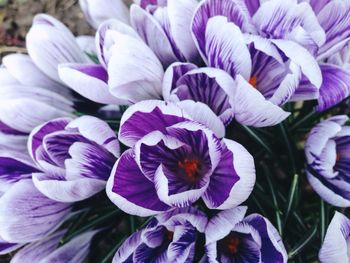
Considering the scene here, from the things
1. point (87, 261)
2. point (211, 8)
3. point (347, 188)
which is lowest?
point (87, 261)

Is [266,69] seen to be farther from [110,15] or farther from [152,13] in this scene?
[110,15]

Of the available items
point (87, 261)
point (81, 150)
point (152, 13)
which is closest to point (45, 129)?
point (81, 150)

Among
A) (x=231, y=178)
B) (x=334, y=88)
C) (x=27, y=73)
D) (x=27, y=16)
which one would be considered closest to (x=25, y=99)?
(x=27, y=73)

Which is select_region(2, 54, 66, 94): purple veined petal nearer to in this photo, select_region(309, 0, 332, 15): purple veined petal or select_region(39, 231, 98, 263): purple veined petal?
select_region(39, 231, 98, 263): purple veined petal

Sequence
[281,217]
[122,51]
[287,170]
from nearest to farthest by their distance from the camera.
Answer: [122,51]
[281,217]
[287,170]

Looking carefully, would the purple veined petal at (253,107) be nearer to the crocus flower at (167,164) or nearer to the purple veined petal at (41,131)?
the crocus flower at (167,164)

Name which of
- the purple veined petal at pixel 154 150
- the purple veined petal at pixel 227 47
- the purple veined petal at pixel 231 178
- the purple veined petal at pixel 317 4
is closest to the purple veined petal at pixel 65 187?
the purple veined petal at pixel 154 150

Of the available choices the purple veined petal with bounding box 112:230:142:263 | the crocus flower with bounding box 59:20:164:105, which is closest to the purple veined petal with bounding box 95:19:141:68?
the crocus flower with bounding box 59:20:164:105
